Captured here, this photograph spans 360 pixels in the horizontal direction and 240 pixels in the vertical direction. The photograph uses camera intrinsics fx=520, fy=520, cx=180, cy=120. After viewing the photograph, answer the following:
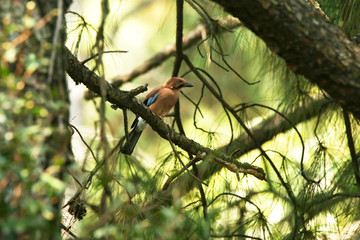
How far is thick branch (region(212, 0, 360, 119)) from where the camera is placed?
2.38 metres

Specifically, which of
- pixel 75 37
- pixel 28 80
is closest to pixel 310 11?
pixel 28 80

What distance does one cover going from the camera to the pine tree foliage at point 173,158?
147 cm

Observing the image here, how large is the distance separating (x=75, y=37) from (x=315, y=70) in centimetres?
194

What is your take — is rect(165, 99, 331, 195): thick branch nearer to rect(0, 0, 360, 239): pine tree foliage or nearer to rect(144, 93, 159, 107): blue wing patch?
rect(0, 0, 360, 239): pine tree foliage

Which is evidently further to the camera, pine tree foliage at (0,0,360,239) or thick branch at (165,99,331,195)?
thick branch at (165,99,331,195)

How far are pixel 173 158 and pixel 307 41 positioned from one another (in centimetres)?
163

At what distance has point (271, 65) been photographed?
4285mm

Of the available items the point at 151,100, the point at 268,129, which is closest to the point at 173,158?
the point at 268,129

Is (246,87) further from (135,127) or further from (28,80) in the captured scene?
(28,80)

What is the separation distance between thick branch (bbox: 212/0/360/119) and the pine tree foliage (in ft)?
0.60

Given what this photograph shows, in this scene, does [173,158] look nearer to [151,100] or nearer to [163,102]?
[163,102]

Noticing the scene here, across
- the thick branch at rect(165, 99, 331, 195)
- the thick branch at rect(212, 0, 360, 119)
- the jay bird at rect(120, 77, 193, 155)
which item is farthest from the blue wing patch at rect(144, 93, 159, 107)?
the thick branch at rect(212, 0, 360, 119)

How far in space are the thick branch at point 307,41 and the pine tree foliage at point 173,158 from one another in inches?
7.2

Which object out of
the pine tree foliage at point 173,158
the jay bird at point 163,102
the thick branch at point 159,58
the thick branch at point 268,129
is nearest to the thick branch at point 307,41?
the pine tree foliage at point 173,158
